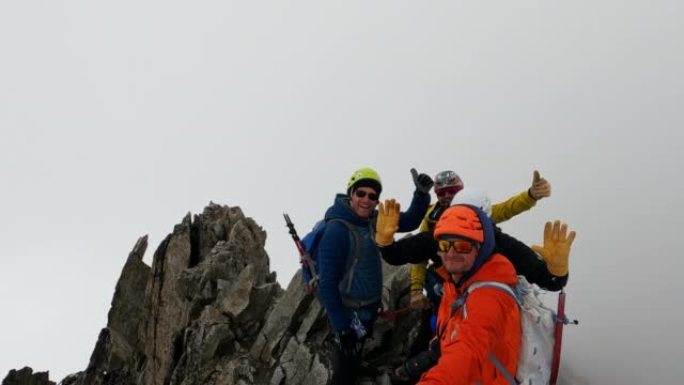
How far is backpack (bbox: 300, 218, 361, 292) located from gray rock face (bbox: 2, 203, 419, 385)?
2.35m

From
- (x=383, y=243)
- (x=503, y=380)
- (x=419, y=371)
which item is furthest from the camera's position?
(x=419, y=371)

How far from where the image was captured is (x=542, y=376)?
18.9 feet

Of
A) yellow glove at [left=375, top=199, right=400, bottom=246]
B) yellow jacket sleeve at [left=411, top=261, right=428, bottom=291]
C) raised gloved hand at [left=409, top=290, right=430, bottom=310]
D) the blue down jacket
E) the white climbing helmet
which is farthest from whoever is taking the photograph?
yellow jacket sleeve at [left=411, top=261, right=428, bottom=291]

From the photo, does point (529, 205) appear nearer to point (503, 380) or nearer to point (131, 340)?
point (503, 380)

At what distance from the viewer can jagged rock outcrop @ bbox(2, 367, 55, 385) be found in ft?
67.4

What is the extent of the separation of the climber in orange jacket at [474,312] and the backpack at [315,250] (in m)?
3.45

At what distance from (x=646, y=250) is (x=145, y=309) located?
23159 millimetres

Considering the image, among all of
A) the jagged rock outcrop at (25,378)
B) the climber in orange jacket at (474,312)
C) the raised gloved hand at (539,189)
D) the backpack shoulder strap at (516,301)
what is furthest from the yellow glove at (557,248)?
the jagged rock outcrop at (25,378)

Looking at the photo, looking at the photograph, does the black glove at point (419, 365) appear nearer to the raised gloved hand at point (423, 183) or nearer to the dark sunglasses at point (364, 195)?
the dark sunglasses at point (364, 195)

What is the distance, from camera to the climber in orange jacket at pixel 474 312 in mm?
5039

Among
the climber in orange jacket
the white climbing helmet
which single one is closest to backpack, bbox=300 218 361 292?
the white climbing helmet

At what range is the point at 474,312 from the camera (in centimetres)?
523

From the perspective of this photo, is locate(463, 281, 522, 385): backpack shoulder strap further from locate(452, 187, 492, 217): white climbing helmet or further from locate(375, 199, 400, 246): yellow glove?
locate(375, 199, 400, 246): yellow glove

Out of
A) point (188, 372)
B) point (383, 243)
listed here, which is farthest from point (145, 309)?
point (383, 243)
